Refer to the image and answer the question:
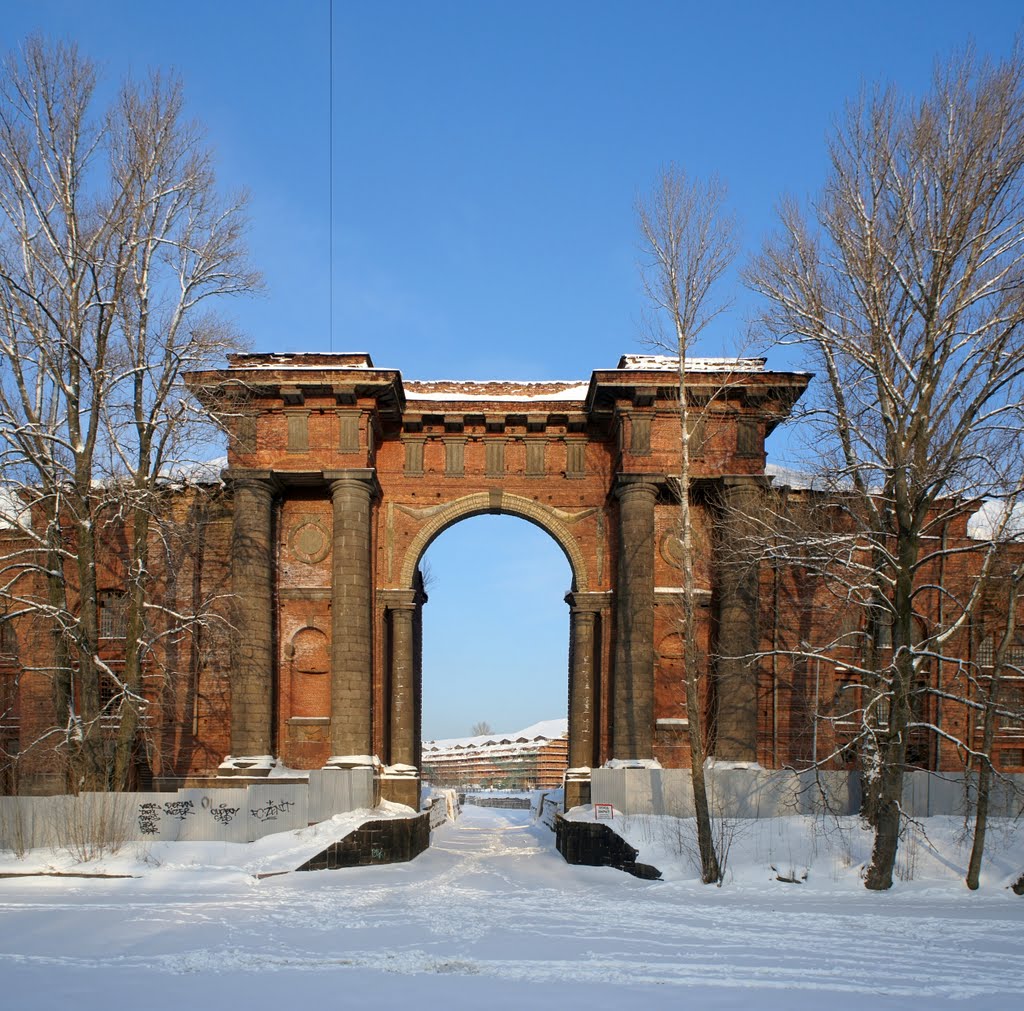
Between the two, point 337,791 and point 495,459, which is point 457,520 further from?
point 337,791

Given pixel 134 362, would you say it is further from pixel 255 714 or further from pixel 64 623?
pixel 255 714

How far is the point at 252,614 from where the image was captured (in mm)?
27172

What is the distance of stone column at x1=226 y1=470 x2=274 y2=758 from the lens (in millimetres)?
26875

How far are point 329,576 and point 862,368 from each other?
49.8ft

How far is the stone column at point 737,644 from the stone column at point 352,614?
30.1 ft

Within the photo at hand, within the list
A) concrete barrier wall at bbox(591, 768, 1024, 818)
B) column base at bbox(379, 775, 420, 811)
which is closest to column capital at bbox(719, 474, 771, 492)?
concrete barrier wall at bbox(591, 768, 1024, 818)

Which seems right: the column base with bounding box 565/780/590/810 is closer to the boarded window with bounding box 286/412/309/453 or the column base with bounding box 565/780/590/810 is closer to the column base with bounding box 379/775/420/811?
the column base with bounding box 379/775/420/811

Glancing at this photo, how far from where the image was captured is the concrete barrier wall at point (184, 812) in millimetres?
21578

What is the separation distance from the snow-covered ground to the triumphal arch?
14.8 ft

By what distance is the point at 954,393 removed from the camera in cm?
1970

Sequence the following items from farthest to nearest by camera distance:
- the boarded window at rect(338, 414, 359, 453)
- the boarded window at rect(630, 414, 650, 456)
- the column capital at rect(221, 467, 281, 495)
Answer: the boarded window at rect(630, 414, 650, 456) → the boarded window at rect(338, 414, 359, 453) → the column capital at rect(221, 467, 281, 495)

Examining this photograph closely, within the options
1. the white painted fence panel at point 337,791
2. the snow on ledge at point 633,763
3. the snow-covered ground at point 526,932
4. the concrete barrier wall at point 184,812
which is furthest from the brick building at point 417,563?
the snow-covered ground at point 526,932

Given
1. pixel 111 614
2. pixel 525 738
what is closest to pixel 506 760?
pixel 525 738

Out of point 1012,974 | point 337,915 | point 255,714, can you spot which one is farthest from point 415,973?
point 255,714
